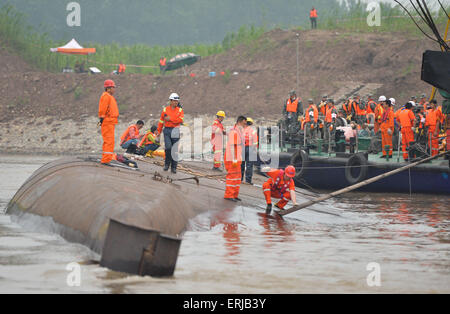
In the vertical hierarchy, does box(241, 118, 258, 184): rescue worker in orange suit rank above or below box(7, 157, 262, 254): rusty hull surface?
above

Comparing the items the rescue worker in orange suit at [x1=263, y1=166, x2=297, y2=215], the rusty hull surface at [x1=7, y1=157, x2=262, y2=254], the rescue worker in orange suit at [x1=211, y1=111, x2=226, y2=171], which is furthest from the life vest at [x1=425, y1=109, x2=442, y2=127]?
the rescue worker in orange suit at [x1=263, y1=166, x2=297, y2=215]

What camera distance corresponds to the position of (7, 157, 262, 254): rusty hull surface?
1263 cm

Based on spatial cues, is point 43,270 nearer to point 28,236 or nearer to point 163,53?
point 28,236

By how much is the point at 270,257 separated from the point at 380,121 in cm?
1318

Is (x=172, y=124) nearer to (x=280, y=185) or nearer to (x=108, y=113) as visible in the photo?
(x=108, y=113)

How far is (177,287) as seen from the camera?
10.5 meters

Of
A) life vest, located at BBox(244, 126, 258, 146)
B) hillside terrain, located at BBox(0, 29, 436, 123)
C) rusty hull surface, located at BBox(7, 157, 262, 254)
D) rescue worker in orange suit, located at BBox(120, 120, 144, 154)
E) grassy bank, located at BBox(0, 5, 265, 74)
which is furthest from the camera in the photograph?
grassy bank, located at BBox(0, 5, 265, 74)

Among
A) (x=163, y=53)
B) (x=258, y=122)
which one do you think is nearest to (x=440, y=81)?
(x=258, y=122)

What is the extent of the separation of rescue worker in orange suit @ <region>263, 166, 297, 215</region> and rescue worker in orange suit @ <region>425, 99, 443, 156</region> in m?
7.52

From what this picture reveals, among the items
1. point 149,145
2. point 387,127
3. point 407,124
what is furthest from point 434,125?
point 149,145

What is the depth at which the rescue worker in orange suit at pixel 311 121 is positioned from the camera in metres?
27.0

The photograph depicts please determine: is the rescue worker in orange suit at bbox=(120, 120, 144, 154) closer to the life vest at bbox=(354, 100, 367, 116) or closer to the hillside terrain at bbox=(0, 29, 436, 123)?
the life vest at bbox=(354, 100, 367, 116)

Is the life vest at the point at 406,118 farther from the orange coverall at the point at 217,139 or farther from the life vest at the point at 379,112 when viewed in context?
the orange coverall at the point at 217,139

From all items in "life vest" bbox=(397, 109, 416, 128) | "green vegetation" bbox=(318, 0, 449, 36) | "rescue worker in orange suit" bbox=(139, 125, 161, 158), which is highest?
"green vegetation" bbox=(318, 0, 449, 36)
